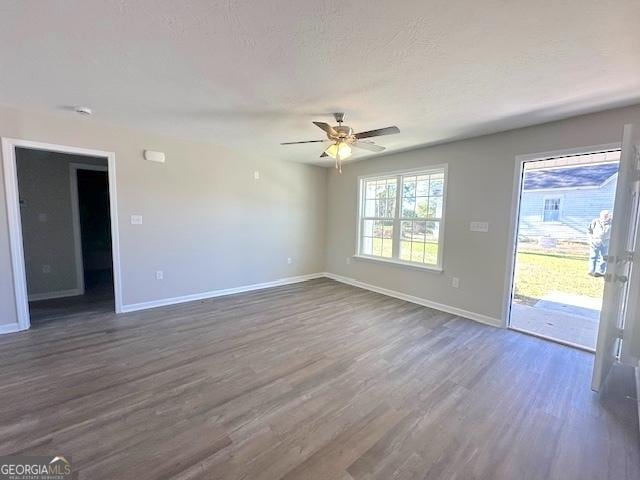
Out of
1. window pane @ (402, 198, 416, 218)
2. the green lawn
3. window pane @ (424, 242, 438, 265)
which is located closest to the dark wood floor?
window pane @ (424, 242, 438, 265)

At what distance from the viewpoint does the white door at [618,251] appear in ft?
6.57

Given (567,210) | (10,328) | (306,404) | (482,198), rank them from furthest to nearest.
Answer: (567,210), (482,198), (10,328), (306,404)

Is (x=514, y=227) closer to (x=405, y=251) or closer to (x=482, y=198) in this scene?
(x=482, y=198)

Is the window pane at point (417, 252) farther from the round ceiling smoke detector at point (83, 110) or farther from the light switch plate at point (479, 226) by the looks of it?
the round ceiling smoke detector at point (83, 110)

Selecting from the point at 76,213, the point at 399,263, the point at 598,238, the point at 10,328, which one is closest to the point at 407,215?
the point at 399,263

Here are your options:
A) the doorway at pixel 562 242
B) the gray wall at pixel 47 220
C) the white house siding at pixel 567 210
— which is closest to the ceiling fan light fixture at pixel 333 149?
the doorway at pixel 562 242

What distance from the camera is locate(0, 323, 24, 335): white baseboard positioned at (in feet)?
A: 9.72

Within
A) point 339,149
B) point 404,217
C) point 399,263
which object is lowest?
point 399,263

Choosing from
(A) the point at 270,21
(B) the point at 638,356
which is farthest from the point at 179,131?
(B) the point at 638,356

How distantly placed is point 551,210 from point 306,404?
14.6 feet

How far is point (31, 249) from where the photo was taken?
13.4ft

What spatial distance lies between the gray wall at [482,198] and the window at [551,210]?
1.38 metres

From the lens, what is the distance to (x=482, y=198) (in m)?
3.52

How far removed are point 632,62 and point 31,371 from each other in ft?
16.8
